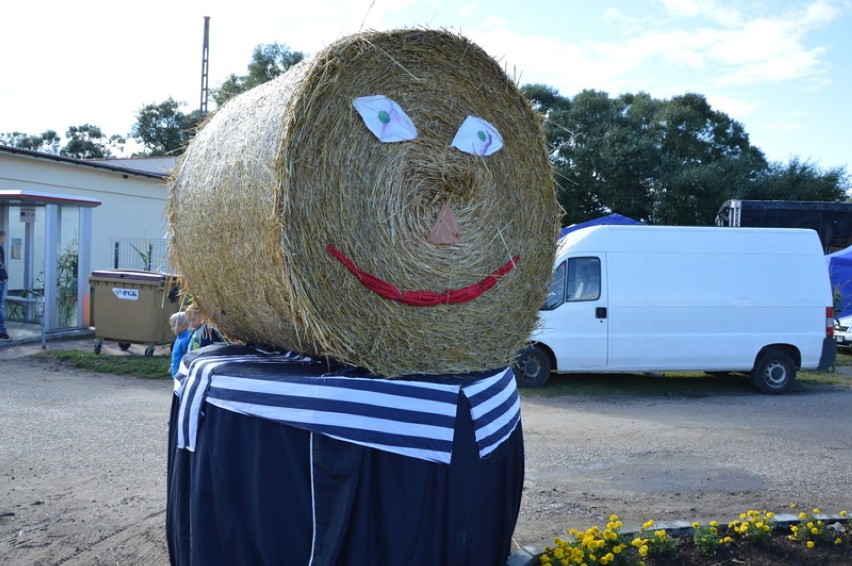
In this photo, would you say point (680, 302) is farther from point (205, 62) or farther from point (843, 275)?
point (205, 62)

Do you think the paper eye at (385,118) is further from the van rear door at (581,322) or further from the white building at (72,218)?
the white building at (72,218)

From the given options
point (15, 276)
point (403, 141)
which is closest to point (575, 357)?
point (403, 141)

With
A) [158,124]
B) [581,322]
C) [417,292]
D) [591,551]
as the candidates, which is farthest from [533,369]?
[158,124]

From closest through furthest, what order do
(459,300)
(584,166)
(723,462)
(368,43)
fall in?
1. (368,43)
2. (459,300)
3. (723,462)
4. (584,166)

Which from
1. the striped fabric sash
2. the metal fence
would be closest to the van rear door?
the striped fabric sash

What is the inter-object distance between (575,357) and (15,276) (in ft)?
38.1

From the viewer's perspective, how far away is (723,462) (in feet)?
21.3

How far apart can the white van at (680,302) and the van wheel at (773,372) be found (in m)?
0.03

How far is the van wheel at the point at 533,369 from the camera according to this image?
9.90 metres

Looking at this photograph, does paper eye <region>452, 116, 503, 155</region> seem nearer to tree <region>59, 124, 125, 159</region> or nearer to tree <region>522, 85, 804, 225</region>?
tree <region>522, 85, 804, 225</region>

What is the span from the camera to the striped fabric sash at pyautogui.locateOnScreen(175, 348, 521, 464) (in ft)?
9.67

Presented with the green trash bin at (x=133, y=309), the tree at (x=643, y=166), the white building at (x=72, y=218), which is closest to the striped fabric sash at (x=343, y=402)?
the green trash bin at (x=133, y=309)

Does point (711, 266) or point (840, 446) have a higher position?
point (711, 266)

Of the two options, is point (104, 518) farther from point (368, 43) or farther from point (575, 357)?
point (575, 357)
